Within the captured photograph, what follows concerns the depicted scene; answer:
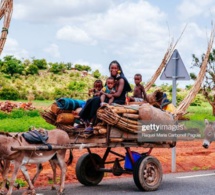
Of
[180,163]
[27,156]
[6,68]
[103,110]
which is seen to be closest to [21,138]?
[27,156]

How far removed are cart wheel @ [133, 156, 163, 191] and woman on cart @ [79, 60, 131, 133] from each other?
1166 millimetres

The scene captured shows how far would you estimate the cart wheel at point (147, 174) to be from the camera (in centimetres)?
1054

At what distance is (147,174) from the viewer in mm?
10820

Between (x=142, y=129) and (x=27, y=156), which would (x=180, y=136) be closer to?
(x=142, y=129)

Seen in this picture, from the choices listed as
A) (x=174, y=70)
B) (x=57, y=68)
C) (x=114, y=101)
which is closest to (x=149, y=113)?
(x=114, y=101)

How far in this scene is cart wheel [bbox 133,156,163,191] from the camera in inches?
415

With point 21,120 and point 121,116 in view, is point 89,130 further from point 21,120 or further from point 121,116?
point 21,120

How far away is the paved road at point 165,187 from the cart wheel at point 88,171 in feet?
0.47

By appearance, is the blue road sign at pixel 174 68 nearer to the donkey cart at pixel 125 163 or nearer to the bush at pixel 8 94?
the donkey cart at pixel 125 163

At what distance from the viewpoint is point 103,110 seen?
10.2m

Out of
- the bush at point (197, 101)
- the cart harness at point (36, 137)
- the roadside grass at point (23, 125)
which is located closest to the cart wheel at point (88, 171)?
the cart harness at point (36, 137)

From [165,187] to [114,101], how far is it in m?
2.05

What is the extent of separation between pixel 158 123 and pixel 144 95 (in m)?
1.61

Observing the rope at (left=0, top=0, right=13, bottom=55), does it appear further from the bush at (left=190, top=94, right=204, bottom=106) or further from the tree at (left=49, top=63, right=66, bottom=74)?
the tree at (left=49, top=63, right=66, bottom=74)
